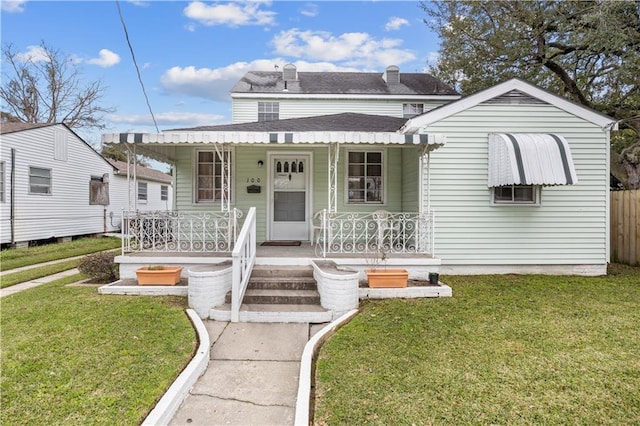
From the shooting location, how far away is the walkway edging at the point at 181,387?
2615 millimetres

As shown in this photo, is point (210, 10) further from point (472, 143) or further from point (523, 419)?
point (523, 419)

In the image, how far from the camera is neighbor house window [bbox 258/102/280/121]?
14.2 meters

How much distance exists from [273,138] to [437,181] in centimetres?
355

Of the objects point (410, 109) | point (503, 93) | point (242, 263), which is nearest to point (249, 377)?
point (242, 263)

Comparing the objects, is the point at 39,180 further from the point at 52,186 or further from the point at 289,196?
the point at 289,196

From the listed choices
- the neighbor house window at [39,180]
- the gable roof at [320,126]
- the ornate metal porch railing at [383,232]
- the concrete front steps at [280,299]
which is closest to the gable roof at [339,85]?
the gable roof at [320,126]

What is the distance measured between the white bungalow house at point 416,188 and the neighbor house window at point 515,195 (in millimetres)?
30

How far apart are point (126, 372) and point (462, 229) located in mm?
6483

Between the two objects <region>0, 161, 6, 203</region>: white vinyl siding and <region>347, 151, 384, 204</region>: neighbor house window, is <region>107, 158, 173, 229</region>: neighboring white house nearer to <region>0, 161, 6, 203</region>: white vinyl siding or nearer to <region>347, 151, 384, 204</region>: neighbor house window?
<region>0, 161, 6, 203</region>: white vinyl siding

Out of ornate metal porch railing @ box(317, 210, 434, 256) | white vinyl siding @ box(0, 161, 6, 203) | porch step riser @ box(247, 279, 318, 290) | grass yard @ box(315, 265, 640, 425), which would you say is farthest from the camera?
white vinyl siding @ box(0, 161, 6, 203)

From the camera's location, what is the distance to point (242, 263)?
5207 millimetres

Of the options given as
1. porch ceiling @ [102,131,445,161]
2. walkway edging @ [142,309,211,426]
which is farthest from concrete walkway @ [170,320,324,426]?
porch ceiling @ [102,131,445,161]

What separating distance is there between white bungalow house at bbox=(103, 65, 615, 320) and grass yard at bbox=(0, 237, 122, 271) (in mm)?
4733

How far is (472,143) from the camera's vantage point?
7.45 meters
